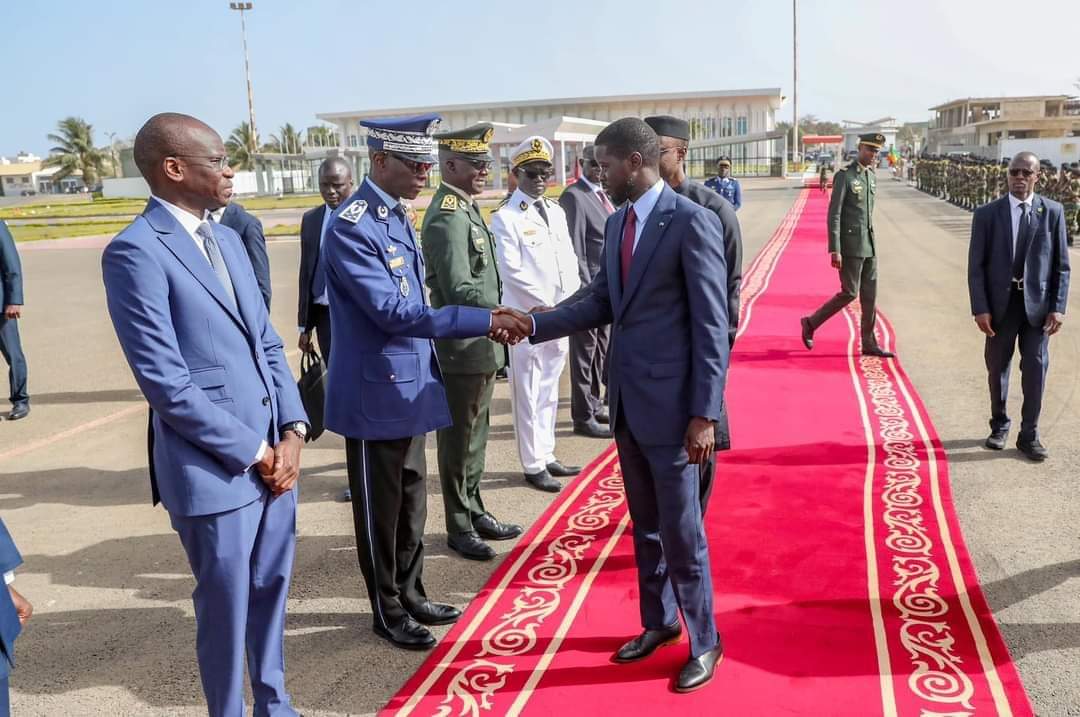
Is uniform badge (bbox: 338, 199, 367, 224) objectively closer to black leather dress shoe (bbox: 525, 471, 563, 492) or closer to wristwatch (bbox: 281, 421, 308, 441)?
wristwatch (bbox: 281, 421, 308, 441)

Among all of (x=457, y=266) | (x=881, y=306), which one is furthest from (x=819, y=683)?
(x=881, y=306)

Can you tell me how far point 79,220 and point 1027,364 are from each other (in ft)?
134

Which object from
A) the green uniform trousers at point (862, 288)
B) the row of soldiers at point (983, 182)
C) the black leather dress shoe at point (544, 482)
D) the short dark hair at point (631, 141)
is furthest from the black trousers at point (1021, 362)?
the row of soldiers at point (983, 182)

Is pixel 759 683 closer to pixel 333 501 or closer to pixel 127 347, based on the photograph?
pixel 127 347

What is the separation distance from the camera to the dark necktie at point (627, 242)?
3.12 m

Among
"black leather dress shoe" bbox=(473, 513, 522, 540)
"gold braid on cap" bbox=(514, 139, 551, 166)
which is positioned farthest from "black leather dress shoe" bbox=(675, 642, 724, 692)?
"gold braid on cap" bbox=(514, 139, 551, 166)

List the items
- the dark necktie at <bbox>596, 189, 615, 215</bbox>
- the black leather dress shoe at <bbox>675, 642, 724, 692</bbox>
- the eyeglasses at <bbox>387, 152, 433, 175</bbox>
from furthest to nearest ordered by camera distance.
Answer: the dark necktie at <bbox>596, 189, 615, 215</bbox>
the eyeglasses at <bbox>387, 152, 433, 175</bbox>
the black leather dress shoe at <bbox>675, 642, 724, 692</bbox>

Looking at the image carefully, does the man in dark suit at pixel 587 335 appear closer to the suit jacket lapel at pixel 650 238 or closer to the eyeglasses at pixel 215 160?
the suit jacket lapel at pixel 650 238

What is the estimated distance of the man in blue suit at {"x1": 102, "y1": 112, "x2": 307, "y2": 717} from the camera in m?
2.34

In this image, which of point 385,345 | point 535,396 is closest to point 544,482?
point 535,396

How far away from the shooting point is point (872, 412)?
6.34 metres

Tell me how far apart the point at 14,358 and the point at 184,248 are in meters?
5.87

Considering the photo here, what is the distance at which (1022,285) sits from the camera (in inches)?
212

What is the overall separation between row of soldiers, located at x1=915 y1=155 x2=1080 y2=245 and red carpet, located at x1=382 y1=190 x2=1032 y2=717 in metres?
6.88
